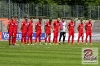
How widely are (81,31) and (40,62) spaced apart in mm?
20335

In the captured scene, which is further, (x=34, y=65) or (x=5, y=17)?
(x=5, y=17)

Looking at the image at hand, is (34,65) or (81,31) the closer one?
(34,65)

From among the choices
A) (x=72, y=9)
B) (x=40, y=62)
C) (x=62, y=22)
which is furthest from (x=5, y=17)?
(x=40, y=62)

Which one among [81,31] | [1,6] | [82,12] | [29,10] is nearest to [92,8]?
[82,12]

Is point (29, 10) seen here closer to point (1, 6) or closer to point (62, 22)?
point (1, 6)

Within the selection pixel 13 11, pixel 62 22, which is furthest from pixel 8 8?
pixel 62 22

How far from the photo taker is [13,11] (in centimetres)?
5291

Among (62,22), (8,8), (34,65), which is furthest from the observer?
(8,8)

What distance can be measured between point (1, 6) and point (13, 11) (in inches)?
61.0

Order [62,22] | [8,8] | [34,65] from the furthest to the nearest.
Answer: [8,8] < [62,22] < [34,65]

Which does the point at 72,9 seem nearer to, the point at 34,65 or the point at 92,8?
the point at 92,8

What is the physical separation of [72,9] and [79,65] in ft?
124

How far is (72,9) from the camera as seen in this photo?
180 ft

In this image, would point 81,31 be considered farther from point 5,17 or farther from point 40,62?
point 40,62
